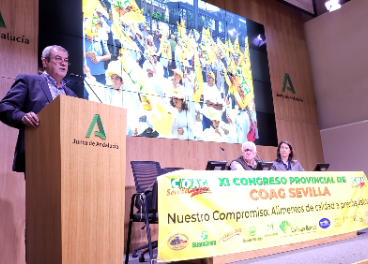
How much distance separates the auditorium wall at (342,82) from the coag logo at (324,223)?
3782 millimetres

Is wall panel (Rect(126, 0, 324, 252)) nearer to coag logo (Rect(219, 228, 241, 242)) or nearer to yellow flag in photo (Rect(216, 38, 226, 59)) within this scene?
yellow flag in photo (Rect(216, 38, 226, 59))

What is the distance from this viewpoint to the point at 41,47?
360 centimetres

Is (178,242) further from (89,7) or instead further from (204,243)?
(89,7)

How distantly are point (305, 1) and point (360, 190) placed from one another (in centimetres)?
519

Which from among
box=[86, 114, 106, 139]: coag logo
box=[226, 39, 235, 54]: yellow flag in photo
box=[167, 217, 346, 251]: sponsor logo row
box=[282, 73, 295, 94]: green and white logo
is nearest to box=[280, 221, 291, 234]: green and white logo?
box=[167, 217, 346, 251]: sponsor logo row

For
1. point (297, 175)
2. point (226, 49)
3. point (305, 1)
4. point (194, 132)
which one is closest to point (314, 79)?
point (305, 1)

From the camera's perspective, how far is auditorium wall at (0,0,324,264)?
10.2 ft

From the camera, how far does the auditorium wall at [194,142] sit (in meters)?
3.12

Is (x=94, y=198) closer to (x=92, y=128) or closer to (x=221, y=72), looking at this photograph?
(x=92, y=128)

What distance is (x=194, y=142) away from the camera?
465 centimetres

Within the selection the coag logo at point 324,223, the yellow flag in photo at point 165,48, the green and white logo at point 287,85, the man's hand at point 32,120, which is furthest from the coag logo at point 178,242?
the green and white logo at point 287,85

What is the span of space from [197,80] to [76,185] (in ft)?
12.3

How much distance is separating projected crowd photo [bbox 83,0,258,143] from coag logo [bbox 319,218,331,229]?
7.32ft

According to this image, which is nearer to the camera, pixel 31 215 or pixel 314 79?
pixel 31 215
